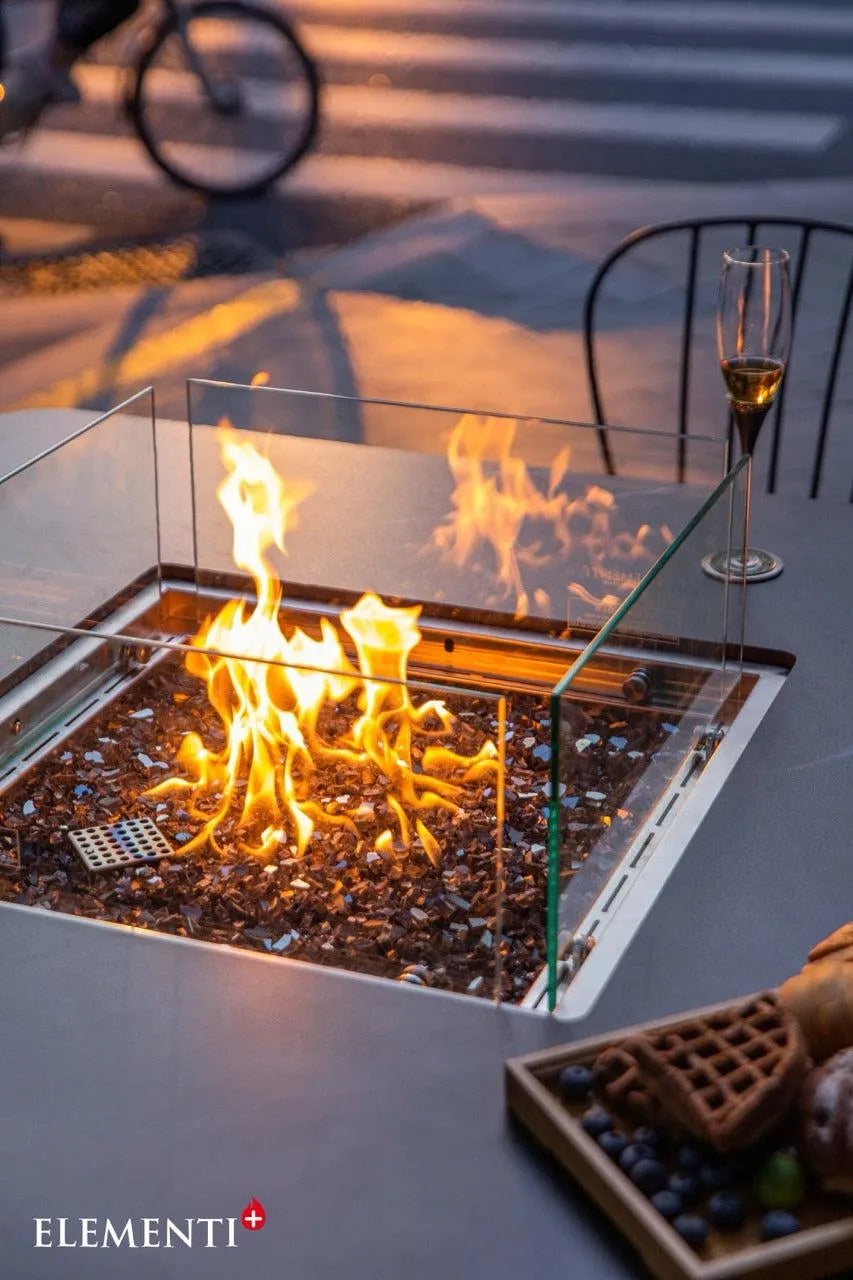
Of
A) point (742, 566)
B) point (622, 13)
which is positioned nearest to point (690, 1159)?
point (742, 566)

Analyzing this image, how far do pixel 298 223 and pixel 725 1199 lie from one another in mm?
5307

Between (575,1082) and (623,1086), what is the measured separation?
0.12 ft

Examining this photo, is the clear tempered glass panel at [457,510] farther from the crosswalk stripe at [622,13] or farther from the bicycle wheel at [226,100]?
the crosswalk stripe at [622,13]

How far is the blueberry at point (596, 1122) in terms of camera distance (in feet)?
3.55

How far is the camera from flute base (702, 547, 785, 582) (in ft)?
5.39

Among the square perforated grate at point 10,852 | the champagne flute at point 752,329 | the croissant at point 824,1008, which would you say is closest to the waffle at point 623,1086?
the croissant at point 824,1008

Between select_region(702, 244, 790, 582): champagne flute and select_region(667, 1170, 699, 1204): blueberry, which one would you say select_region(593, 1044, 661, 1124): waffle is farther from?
select_region(702, 244, 790, 582): champagne flute

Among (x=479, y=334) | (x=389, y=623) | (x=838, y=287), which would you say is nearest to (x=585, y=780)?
(x=389, y=623)

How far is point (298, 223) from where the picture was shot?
602 cm

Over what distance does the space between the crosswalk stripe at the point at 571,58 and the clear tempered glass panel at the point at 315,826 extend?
690 centimetres

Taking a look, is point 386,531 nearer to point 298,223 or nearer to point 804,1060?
point 804,1060

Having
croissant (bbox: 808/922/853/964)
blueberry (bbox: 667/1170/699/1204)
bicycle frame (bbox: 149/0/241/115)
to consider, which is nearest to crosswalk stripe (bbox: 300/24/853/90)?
bicycle frame (bbox: 149/0/241/115)

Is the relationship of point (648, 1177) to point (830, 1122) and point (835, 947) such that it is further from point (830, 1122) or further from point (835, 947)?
point (835, 947)

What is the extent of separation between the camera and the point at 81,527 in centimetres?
196
